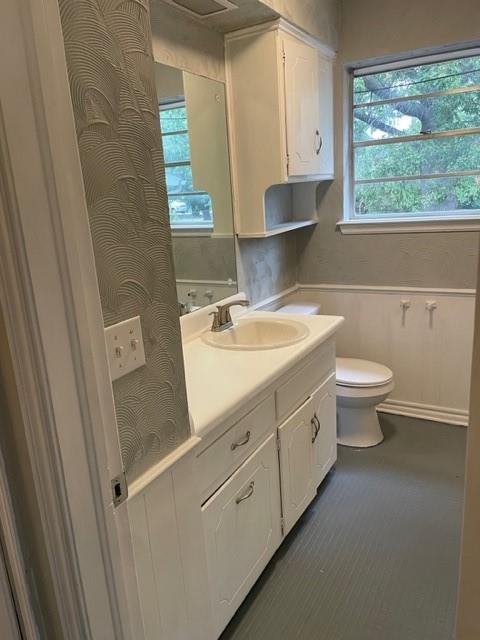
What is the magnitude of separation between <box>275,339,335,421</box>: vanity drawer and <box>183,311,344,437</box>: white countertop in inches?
3.7

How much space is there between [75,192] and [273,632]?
1593mm

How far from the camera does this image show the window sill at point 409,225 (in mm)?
2693

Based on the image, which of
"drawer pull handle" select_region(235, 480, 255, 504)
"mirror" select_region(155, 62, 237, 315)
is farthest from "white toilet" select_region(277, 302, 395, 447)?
"drawer pull handle" select_region(235, 480, 255, 504)

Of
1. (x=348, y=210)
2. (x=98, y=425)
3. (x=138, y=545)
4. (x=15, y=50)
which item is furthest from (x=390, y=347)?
(x=15, y=50)

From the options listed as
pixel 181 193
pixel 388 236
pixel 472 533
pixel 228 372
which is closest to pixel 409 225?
pixel 388 236

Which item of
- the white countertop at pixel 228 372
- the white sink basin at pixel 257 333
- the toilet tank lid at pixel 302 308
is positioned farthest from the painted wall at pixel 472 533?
the toilet tank lid at pixel 302 308

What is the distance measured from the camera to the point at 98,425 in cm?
82

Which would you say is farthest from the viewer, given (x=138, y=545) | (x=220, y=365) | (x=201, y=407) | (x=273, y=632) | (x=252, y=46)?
(x=252, y=46)

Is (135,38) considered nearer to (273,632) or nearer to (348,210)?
(273,632)

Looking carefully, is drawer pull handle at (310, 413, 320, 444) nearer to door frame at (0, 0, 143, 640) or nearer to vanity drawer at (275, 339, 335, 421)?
vanity drawer at (275, 339, 335, 421)

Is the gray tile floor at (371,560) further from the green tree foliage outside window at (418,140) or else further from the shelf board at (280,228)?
the green tree foliage outside window at (418,140)

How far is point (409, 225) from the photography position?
2.84 meters

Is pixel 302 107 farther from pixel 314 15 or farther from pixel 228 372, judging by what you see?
pixel 228 372

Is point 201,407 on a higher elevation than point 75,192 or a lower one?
lower
